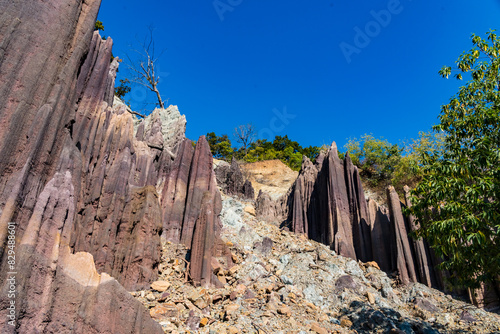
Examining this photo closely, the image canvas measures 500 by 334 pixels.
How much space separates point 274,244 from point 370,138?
28.2 metres

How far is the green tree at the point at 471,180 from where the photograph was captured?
27.6 feet

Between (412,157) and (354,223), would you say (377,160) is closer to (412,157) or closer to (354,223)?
(412,157)

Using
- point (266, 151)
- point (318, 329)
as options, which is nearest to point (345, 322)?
point (318, 329)

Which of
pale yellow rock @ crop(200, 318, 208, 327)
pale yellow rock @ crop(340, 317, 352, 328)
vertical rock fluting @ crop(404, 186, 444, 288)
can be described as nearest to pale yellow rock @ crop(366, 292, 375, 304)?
pale yellow rock @ crop(340, 317, 352, 328)

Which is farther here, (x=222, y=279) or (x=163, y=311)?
(x=222, y=279)

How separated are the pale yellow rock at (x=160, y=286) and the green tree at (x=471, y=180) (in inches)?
362

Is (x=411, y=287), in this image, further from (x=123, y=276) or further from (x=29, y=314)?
(x=29, y=314)

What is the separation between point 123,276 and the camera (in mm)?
10742

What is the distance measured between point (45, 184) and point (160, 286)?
6.44 meters

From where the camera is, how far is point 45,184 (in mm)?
5871

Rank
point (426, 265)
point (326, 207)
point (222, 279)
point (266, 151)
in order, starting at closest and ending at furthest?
point (222, 279)
point (426, 265)
point (326, 207)
point (266, 151)

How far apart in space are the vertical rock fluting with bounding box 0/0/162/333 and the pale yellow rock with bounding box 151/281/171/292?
4.34 metres

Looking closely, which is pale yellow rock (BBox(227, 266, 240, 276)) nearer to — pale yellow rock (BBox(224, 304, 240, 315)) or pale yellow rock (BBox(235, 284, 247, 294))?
pale yellow rock (BBox(235, 284, 247, 294))

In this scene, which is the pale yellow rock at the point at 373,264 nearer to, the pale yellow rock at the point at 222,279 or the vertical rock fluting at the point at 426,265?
the vertical rock fluting at the point at 426,265
